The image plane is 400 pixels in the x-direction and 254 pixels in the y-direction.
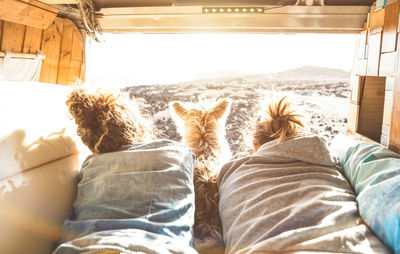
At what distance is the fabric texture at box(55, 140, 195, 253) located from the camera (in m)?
0.97

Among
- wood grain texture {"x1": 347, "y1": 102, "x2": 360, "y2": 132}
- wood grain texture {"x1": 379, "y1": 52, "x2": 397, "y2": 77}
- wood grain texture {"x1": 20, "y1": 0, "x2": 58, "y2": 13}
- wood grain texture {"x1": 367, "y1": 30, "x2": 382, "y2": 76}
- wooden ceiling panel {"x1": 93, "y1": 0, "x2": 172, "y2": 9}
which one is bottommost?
wood grain texture {"x1": 347, "y1": 102, "x2": 360, "y2": 132}

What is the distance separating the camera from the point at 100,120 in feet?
4.35

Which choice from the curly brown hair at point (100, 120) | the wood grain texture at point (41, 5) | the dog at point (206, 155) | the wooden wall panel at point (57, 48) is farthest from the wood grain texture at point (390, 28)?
the wood grain texture at point (41, 5)

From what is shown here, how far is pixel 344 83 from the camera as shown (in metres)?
2.50

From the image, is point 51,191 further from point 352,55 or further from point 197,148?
point 352,55

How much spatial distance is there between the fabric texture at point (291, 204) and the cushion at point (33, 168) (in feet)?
2.26

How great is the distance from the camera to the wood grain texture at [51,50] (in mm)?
2639

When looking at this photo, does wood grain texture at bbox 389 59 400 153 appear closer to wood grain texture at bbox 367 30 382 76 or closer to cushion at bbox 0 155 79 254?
wood grain texture at bbox 367 30 382 76

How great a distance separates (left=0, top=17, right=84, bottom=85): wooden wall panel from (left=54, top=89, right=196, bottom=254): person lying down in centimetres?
135

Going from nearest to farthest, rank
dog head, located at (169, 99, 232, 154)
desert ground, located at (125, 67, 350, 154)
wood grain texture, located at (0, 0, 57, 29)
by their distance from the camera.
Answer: dog head, located at (169, 99, 232, 154) < wood grain texture, located at (0, 0, 57, 29) < desert ground, located at (125, 67, 350, 154)

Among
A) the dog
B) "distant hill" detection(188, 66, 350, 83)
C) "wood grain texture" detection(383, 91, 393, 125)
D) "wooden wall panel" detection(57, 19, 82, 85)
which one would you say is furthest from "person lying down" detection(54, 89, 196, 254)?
"wooden wall panel" detection(57, 19, 82, 85)

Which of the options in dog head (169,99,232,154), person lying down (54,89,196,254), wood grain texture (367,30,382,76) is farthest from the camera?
wood grain texture (367,30,382,76)

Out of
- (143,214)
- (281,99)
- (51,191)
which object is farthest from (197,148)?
(51,191)

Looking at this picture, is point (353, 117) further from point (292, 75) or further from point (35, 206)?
point (35, 206)
